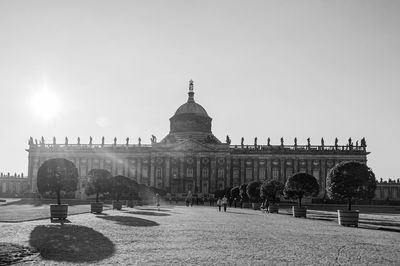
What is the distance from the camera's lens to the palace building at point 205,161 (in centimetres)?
10531

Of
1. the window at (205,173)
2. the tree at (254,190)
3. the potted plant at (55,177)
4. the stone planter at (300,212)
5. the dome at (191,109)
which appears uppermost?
the dome at (191,109)

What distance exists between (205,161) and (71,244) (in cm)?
8850

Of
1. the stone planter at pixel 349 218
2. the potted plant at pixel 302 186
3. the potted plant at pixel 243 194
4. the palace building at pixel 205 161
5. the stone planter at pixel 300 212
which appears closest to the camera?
the stone planter at pixel 349 218

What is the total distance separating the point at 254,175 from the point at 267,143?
26.1ft

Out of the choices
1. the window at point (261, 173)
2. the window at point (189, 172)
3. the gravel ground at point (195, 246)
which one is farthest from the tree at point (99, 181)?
the window at point (261, 173)

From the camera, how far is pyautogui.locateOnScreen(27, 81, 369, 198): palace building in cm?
10531

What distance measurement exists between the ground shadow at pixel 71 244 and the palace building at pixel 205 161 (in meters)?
81.9

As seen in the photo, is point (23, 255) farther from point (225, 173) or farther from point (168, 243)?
point (225, 173)

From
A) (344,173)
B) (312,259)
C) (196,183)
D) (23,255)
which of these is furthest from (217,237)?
(196,183)

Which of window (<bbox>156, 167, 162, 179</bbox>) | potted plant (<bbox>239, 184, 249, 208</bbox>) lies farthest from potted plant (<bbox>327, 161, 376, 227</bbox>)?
window (<bbox>156, 167, 162, 179</bbox>)

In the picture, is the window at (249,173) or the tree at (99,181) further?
the window at (249,173)

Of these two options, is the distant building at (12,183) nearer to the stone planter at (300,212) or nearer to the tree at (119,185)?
the tree at (119,185)

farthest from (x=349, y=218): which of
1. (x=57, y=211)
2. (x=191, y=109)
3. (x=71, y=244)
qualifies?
(x=191, y=109)

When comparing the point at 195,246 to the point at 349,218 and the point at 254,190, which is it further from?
the point at 254,190
